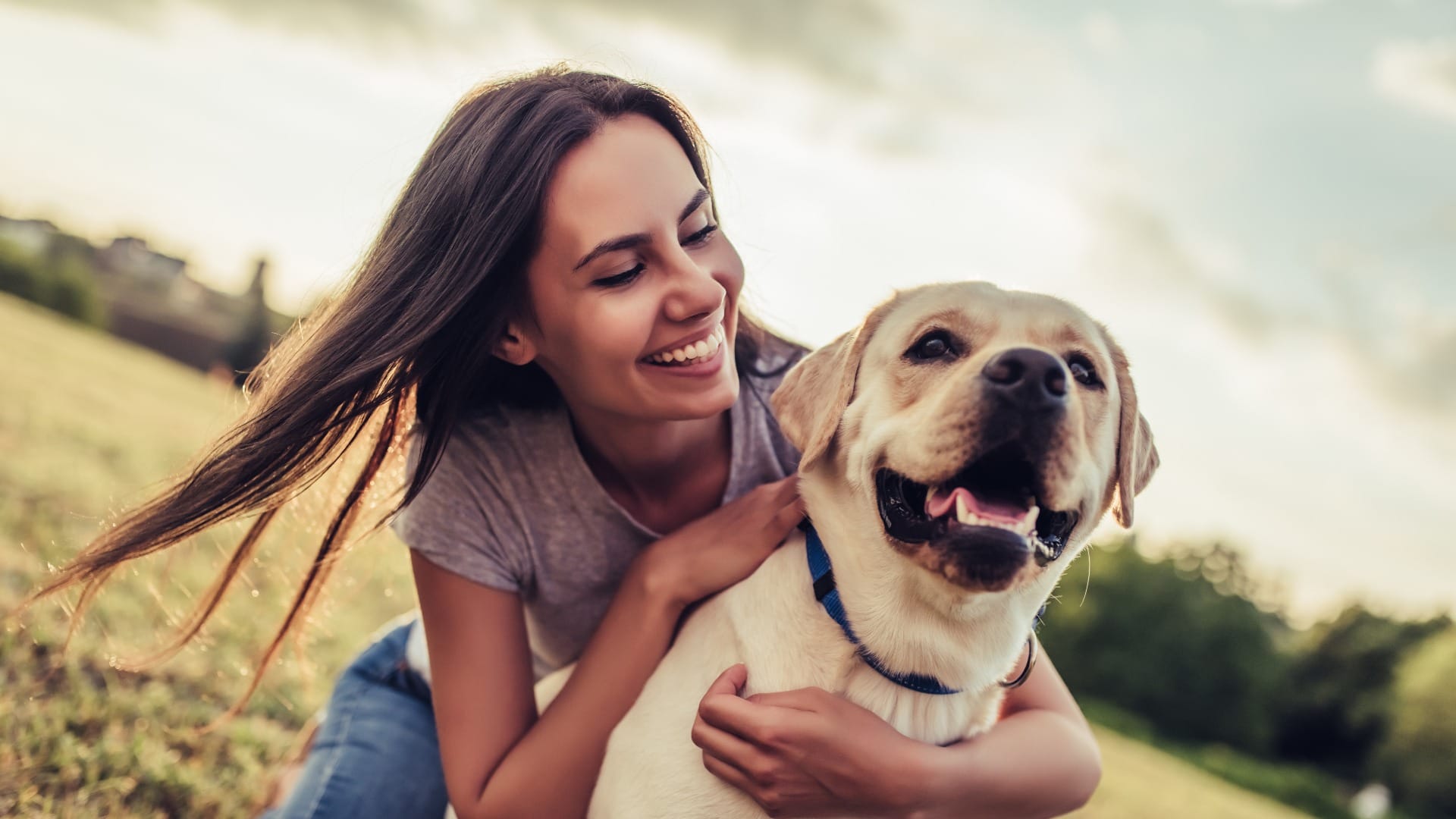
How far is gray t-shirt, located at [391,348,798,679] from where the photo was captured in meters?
2.83

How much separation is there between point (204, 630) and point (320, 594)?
14.8 inches

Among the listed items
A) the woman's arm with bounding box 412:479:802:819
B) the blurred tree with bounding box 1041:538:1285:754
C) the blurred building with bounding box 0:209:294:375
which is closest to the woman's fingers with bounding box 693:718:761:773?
the woman's arm with bounding box 412:479:802:819

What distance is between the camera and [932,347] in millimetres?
2426

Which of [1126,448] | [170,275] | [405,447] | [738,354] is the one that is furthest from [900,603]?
[170,275]

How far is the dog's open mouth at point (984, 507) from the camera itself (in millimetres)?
2074

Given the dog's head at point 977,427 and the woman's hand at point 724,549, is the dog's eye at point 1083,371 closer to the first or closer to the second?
the dog's head at point 977,427

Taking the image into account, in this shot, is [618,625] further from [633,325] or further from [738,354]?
[738,354]

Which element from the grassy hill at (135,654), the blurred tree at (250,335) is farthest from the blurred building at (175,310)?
the grassy hill at (135,654)

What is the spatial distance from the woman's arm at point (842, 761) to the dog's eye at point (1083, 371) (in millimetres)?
960

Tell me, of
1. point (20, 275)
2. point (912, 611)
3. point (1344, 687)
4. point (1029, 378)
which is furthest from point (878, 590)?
point (20, 275)

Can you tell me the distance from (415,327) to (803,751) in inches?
58.3

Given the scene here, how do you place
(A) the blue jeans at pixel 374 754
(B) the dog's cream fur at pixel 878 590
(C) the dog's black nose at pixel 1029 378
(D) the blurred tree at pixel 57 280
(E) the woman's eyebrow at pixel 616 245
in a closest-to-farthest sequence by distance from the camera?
(C) the dog's black nose at pixel 1029 378 < (B) the dog's cream fur at pixel 878 590 < (E) the woman's eyebrow at pixel 616 245 < (A) the blue jeans at pixel 374 754 < (D) the blurred tree at pixel 57 280

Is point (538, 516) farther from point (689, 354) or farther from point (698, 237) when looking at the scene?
point (698, 237)

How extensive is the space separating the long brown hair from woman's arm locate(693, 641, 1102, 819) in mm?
1166
